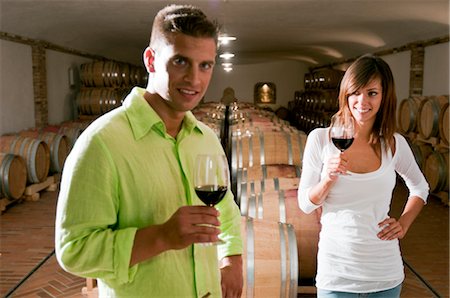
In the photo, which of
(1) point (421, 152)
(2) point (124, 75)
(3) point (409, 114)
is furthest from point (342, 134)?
(2) point (124, 75)

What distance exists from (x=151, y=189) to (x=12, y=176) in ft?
20.3

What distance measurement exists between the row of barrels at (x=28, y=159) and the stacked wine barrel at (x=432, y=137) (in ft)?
20.3

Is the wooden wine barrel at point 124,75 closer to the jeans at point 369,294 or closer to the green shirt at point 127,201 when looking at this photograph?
the jeans at point 369,294

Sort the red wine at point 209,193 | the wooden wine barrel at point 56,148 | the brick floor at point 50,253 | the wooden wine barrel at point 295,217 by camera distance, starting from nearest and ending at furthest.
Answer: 1. the red wine at point 209,193
2. the wooden wine barrel at point 295,217
3. the brick floor at point 50,253
4. the wooden wine barrel at point 56,148

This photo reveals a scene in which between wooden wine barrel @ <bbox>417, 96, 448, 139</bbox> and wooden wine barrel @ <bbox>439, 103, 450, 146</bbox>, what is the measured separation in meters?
0.10

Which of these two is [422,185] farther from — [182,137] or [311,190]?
[182,137]

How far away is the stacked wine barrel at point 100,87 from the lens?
39.4 ft

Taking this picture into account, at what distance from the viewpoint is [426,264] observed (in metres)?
4.90

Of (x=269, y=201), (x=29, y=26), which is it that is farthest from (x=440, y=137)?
(x=29, y=26)

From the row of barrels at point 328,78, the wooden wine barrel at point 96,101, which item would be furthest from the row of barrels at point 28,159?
the row of barrels at point 328,78

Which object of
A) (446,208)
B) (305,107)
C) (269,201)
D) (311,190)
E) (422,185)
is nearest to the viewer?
(311,190)

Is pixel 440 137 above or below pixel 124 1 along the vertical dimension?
below

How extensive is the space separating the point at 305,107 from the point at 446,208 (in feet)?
34.3

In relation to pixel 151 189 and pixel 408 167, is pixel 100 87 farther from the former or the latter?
pixel 151 189
